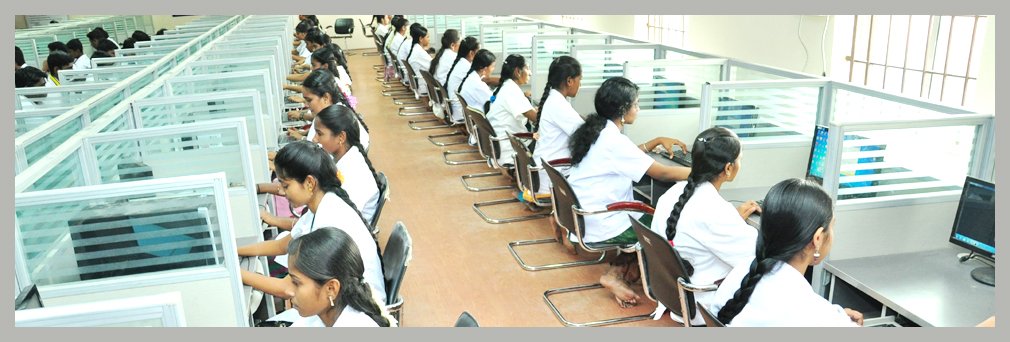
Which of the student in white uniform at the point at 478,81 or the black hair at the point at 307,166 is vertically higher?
the black hair at the point at 307,166

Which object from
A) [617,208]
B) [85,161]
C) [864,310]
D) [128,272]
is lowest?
[864,310]

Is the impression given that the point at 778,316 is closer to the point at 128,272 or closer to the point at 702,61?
the point at 128,272

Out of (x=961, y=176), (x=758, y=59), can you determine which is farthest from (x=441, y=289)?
(x=758, y=59)

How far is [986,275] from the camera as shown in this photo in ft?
6.55

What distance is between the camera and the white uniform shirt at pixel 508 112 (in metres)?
4.12

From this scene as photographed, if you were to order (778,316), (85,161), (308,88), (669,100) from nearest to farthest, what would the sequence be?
(778,316) < (85,161) < (308,88) < (669,100)

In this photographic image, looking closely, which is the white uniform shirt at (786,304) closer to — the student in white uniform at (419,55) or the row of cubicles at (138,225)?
the row of cubicles at (138,225)

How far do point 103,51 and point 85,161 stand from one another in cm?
493

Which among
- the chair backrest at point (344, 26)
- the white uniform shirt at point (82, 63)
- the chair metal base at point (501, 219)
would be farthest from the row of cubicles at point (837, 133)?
the chair backrest at point (344, 26)

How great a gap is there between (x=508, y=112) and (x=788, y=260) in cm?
292

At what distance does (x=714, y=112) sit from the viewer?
2.79 metres

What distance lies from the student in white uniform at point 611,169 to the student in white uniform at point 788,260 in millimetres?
1252

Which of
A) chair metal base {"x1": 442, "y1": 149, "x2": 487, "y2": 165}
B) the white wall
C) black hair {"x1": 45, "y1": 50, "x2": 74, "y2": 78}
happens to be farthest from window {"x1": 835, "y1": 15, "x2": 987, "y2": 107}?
black hair {"x1": 45, "y1": 50, "x2": 74, "y2": 78}

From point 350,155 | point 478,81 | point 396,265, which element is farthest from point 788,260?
point 478,81
